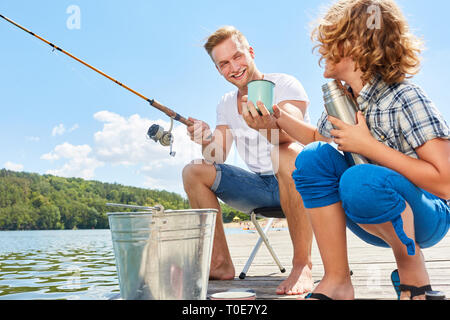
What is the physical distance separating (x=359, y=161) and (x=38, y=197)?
57.9 m

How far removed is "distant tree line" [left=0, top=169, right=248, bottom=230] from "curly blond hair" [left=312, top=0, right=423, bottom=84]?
137 ft

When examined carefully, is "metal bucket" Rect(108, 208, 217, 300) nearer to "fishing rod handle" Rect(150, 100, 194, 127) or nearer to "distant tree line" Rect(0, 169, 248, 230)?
"fishing rod handle" Rect(150, 100, 194, 127)

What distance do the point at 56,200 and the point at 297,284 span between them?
5453 cm

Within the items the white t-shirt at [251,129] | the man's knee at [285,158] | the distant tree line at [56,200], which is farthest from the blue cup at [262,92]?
the distant tree line at [56,200]

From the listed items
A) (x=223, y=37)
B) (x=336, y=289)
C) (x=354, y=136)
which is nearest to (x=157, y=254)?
(x=336, y=289)

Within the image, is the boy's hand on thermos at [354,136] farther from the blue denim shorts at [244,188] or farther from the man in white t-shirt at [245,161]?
the blue denim shorts at [244,188]

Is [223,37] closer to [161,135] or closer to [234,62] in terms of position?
[234,62]

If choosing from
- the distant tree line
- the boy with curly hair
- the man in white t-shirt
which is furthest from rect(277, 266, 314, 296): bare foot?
the distant tree line

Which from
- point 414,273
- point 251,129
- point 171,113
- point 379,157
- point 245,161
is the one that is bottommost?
point 414,273

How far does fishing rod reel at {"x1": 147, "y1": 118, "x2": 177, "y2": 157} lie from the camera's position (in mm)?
2607

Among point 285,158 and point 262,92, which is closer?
point 262,92

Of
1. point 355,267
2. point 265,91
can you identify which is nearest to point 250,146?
point 265,91

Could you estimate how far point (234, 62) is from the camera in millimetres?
2436
